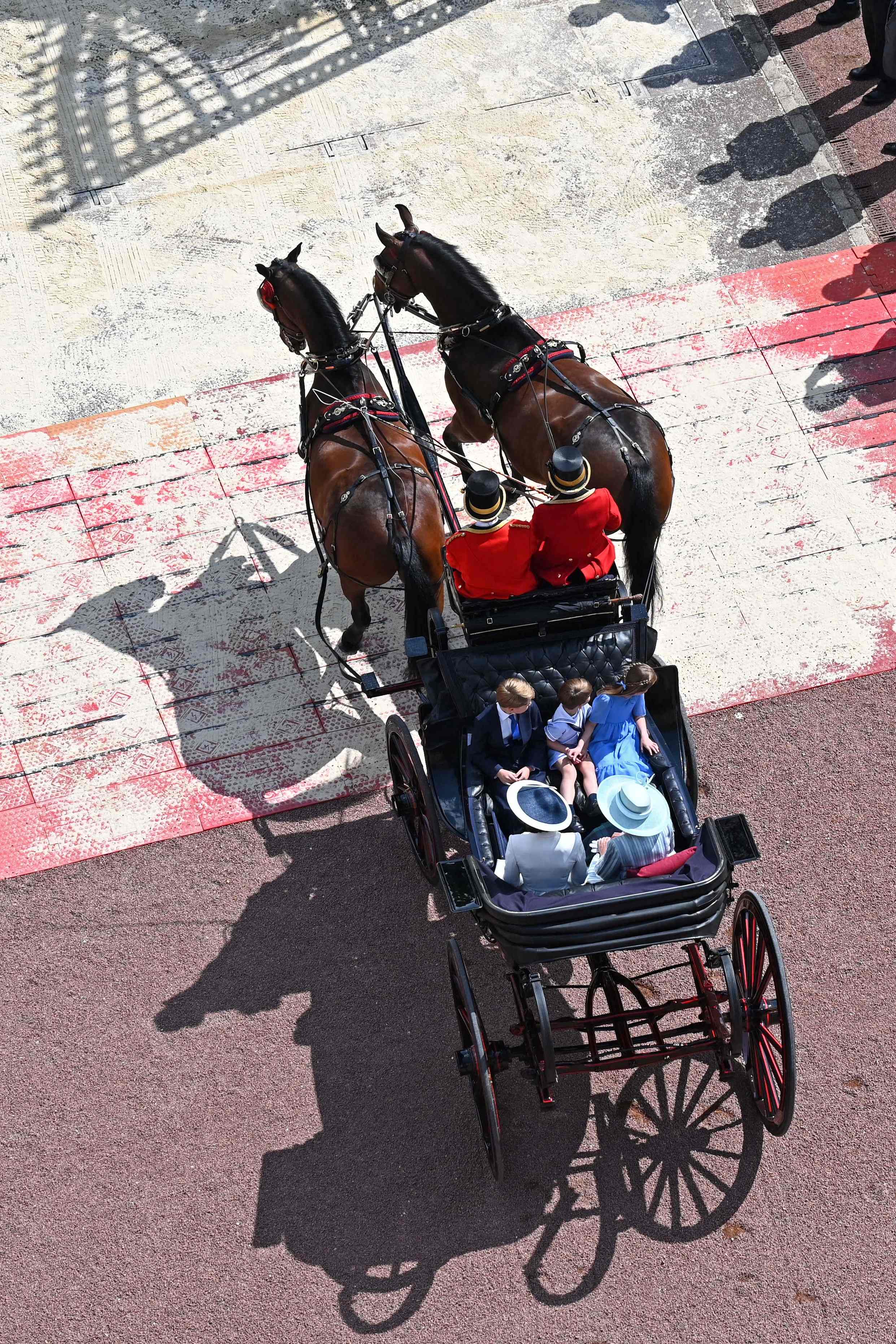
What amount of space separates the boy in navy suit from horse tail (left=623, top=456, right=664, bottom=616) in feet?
4.32

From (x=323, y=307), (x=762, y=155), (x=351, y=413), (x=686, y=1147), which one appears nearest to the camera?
(x=686, y=1147)

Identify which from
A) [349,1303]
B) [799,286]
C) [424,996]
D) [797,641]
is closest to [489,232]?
[799,286]

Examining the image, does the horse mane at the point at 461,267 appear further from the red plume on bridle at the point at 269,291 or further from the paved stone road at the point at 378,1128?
the paved stone road at the point at 378,1128

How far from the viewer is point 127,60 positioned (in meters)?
10.5

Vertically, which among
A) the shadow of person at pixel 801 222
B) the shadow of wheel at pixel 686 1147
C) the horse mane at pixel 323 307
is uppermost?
the horse mane at pixel 323 307

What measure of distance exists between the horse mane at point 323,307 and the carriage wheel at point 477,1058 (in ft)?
11.2

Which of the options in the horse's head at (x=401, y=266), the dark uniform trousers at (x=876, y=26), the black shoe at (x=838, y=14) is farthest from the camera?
the black shoe at (x=838, y=14)

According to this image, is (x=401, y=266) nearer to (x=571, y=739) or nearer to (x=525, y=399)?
(x=525, y=399)

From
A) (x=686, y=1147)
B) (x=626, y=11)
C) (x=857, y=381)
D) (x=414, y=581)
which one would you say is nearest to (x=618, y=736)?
(x=414, y=581)

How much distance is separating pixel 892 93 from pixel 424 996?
805cm

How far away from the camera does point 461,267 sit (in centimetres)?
716

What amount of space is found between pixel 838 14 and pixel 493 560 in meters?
7.51

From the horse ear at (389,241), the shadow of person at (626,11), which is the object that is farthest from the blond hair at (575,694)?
the shadow of person at (626,11)

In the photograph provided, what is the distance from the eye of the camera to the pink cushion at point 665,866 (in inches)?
192
